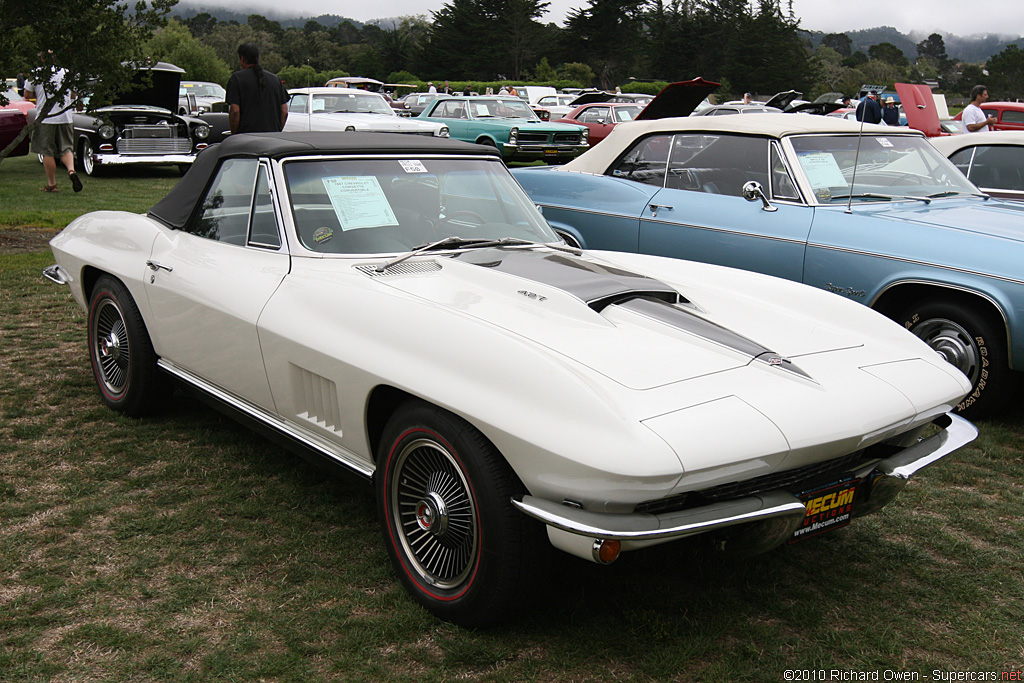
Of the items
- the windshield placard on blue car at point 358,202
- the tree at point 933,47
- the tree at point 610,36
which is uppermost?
the tree at point 933,47

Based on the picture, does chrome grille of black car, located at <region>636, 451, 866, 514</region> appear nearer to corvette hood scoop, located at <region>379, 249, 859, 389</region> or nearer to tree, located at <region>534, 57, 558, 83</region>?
corvette hood scoop, located at <region>379, 249, 859, 389</region>

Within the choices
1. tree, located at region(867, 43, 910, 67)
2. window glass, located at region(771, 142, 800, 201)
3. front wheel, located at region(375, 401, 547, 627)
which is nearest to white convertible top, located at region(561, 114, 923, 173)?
window glass, located at region(771, 142, 800, 201)

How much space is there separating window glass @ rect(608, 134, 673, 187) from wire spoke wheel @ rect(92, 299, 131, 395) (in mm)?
3515

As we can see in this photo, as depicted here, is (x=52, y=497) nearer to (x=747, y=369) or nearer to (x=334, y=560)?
(x=334, y=560)

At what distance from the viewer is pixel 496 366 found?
2.39 meters

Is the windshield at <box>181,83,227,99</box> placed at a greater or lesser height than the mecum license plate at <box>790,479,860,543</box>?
greater

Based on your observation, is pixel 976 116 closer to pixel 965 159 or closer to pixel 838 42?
pixel 965 159

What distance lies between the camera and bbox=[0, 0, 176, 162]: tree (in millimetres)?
7684

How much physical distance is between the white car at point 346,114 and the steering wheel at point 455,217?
1102 centimetres

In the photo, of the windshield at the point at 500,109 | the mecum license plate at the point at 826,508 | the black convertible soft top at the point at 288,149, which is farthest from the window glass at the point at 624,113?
the mecum license plate at the point at 826,508

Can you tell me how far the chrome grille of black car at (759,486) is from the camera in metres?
2.27

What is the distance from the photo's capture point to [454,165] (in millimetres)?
3822

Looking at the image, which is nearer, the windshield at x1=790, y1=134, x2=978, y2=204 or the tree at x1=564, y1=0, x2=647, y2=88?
the windshield at x1=790, y1=134, x2=978, y2=204

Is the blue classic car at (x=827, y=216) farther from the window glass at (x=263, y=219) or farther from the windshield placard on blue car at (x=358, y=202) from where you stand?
the window glass at (x=263, y=219)
